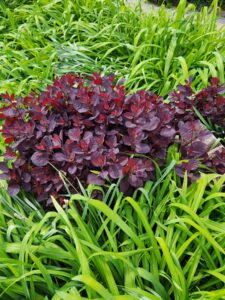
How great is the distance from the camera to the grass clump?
5.14 feet

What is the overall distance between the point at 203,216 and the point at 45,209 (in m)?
0.71

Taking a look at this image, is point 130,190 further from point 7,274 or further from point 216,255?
point 7,274

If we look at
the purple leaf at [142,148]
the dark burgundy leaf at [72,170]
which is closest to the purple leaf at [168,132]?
the purple leaf at [142,148]

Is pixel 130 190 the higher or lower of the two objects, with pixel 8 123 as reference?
lower

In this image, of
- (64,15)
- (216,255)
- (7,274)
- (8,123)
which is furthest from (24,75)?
(216,255)

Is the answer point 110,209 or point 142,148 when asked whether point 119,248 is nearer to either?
point 110,209

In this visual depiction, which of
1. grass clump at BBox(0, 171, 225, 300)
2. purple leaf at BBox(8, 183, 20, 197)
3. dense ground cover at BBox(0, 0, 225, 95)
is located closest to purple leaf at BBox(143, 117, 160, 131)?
grass clump at BBox(0, 171, 225, 300)

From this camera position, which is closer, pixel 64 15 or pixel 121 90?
pixel 121 90

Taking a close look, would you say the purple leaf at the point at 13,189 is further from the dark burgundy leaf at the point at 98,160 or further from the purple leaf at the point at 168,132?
the purple leaf at the point at 168,132

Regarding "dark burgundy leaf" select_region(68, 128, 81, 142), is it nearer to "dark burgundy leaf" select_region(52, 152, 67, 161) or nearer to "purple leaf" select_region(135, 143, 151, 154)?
"dark burgundy leaf" select_region(52, 152, 67, 161)

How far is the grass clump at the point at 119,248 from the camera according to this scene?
5.14 feet

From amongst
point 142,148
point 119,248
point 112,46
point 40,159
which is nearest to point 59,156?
point 40,159

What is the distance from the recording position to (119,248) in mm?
1812

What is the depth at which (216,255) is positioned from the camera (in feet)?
5.65
